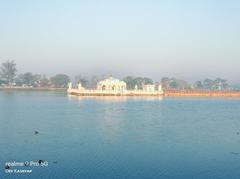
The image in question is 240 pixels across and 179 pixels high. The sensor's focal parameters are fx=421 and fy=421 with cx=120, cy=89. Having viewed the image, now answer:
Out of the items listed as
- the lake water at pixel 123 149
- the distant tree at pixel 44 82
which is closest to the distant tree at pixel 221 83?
the distant tree at pixel 44 82

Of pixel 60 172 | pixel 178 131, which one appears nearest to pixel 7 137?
pixel 60 172

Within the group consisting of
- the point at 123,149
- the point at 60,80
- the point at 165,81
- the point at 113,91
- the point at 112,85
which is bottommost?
the point at 123,149

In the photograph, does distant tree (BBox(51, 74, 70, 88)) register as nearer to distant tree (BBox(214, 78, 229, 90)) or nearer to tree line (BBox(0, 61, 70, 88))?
tree line (BBox(0, 61, 70, 88))

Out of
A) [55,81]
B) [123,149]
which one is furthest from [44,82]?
[123,149]

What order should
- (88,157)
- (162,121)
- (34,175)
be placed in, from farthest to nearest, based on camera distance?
1. (162,121)
2. (88,157)
3. (34,175)

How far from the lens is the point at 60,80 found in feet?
420

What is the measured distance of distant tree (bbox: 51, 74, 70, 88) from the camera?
420ft

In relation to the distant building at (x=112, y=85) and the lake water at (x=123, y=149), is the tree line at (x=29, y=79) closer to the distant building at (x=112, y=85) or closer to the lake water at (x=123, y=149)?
the distant building at (x=112, y=85)

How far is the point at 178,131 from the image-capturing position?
26922 mm

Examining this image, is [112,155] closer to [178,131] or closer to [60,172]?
[60,172]

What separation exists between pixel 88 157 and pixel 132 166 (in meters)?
2.31

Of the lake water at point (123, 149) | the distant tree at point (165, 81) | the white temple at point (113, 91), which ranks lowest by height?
the lake water at point (123, 149)

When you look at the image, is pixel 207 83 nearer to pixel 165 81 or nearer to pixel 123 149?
pixel 165 81

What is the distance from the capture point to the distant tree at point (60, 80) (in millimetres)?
128125
